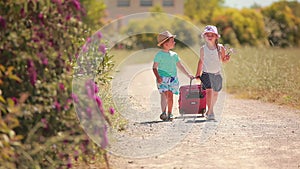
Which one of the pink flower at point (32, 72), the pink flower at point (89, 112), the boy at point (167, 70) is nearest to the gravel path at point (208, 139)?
the boy at point (167, 70)

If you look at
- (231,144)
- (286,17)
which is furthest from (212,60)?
(286,17)

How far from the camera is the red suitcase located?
1012 centimetres

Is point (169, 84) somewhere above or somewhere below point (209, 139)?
above

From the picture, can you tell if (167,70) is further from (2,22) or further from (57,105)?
(2,22)

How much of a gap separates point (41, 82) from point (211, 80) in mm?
4638

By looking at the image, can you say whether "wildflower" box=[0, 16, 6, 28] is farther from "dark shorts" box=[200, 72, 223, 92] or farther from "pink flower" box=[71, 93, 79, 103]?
"dark shorts" box=[200, 72, 223, 92]

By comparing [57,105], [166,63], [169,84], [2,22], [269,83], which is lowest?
[269,83]

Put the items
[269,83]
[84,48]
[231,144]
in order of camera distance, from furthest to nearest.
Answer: [269,83] → [231,144] → [84,48]

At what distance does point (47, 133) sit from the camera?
5.71 meters

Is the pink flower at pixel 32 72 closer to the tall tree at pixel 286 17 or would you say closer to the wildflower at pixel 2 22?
the wildflower at pixel 2 22

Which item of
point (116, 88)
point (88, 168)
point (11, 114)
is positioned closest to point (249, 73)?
point (116, 88)

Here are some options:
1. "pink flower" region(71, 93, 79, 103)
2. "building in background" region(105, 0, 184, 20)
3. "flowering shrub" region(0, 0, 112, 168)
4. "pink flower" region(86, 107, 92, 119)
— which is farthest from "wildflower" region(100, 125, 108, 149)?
"building in background" region(105, 0, 184, 20)

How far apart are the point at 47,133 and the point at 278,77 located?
923 cm

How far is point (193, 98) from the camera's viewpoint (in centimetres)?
1013
